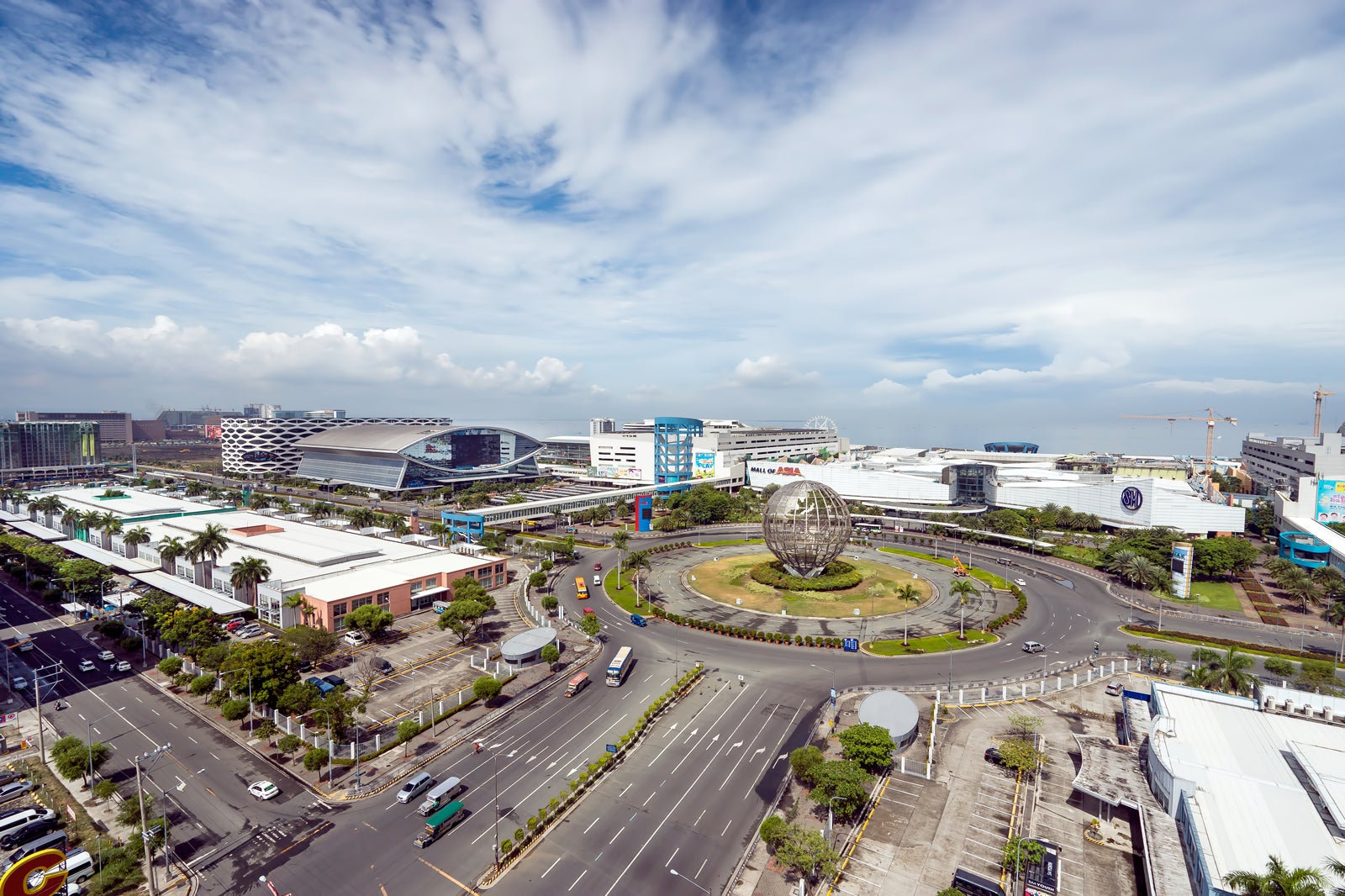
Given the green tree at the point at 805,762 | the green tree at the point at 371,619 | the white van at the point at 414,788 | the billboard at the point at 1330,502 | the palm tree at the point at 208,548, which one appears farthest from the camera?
the billboard at the point at 1330,502

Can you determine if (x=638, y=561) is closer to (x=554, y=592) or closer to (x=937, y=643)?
(x=554, y=592)

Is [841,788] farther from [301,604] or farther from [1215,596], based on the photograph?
→ [1215,596]

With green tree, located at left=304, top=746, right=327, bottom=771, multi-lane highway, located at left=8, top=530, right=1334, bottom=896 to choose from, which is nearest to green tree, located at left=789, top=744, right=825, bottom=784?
multi-lane highway, located at left=8, top=530, right=1334, bottom=896

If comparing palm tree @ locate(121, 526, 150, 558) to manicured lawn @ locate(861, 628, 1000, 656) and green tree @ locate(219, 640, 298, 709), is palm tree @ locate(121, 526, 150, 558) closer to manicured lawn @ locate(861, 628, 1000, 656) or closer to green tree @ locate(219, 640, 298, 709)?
green tree @ locate(219, 640, 298, 709)

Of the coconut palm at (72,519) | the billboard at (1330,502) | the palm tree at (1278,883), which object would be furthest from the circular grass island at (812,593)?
the coconut palm at (72,519)

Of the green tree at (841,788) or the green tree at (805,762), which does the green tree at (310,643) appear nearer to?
the green tree at (805,762)

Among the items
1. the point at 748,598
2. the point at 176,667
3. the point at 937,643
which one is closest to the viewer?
the point at 176,667

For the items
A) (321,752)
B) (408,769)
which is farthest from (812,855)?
(321,752)
